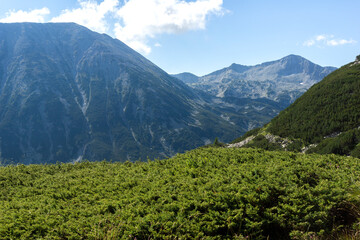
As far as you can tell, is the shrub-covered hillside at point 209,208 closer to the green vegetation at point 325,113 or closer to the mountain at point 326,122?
the mountain at point 326,122

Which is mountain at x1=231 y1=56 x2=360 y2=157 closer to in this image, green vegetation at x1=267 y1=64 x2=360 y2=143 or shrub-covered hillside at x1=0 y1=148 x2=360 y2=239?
green vegetation at x1=267 y1=64 x2=360 y2=143

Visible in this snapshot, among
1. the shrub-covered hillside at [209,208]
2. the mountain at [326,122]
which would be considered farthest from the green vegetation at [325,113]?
the shrub-covered hillside at [209,208]

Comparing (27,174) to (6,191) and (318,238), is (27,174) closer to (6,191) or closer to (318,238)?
(6,191)

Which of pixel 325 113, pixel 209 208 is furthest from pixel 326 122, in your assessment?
pixel 209 208

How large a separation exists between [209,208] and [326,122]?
176ft

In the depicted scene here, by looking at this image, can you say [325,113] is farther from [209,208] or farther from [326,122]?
[209,208]

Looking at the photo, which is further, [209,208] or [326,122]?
[326,122]

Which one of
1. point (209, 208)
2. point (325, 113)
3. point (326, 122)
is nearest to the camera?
point (209, 208)

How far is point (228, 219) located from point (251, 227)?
63cm

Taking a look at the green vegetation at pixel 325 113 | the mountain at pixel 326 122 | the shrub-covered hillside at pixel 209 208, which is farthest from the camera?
the green vegetation at pixel 325 113

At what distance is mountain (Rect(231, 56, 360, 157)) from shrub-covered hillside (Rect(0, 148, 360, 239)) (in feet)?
106

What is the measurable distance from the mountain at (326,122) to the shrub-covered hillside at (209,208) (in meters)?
32.4

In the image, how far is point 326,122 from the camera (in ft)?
160

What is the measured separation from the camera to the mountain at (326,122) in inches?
1500
